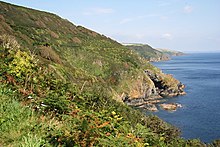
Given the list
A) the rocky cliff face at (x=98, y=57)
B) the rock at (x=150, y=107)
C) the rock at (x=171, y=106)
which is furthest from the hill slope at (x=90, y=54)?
the rock at (x=171, y=106)

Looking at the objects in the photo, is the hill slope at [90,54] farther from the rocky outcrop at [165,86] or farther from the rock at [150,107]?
the rock at [150,107]

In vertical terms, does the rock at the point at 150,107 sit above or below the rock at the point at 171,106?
below

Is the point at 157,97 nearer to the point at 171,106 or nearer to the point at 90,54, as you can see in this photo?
the point at 171,106

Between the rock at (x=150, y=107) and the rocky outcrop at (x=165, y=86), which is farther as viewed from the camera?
the rocky outcrop at (x=165, y=86)

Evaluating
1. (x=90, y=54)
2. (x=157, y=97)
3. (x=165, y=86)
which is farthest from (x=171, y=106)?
(x=90, y=54)

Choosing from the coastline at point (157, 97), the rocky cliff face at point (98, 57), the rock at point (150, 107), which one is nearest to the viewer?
the rock at point (150, 107)

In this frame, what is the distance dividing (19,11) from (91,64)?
27.2 m

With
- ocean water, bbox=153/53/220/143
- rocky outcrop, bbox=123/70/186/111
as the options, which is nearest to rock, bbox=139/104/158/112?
rocky outcrop, bbox=123/70/186/111

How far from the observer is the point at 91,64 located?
263 ft

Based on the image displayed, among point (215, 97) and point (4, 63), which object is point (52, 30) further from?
point (4, 63)

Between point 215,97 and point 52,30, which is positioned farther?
point 52,30

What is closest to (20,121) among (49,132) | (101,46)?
(49,132)

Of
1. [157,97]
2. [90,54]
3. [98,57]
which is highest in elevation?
[90,54]

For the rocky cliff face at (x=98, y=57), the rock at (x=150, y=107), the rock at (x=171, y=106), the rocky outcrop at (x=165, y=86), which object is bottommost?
the rock at (x=150, y=107)
